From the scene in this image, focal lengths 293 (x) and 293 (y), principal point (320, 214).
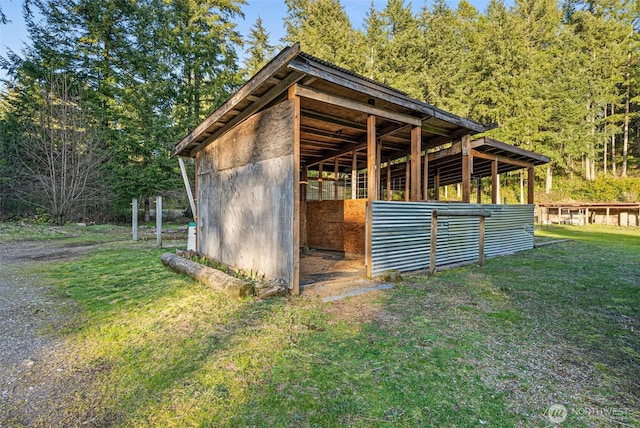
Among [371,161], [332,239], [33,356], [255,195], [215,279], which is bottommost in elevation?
[33,356]

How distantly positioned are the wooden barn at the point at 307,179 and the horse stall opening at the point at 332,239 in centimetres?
4

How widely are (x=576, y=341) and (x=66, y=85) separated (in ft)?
69.7

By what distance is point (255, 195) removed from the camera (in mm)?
4883

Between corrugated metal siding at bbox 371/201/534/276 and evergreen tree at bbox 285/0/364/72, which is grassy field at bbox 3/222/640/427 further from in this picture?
evergreen tree at bbox 285/0/364/72

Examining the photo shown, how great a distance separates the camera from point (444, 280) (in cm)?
502

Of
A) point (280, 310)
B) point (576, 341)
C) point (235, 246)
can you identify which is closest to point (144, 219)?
point (235, 246)

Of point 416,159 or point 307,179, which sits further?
point 307,179

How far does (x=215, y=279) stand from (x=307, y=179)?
5356mm

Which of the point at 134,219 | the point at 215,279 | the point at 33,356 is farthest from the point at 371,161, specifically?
the point at 134,219

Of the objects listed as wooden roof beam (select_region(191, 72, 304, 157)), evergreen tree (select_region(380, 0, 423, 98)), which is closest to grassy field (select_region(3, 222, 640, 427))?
wooden roof beam (select_region(191, 72, 304, 157))

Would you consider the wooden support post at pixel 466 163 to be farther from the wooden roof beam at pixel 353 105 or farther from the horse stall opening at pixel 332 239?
the horse stall opening at pixel 332 239

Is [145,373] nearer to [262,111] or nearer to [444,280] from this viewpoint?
[262,111]

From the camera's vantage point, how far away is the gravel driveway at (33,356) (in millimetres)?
1769

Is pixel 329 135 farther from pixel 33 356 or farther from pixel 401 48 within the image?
pixel 401 48
